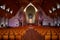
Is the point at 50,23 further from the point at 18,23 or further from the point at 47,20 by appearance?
the point at 18,23

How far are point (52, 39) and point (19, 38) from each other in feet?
3.38

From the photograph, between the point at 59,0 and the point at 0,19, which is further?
the point at 0,19

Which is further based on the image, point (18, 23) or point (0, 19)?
point (18, 23)

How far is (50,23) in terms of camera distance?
34031 mm

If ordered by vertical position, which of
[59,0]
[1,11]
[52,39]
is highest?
[59,0]

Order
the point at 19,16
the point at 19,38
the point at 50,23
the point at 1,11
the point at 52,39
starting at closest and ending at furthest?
1. the point at 52,39
2. the point at 19,38
3. the point at 1,11
4. the point at 50,23
5. the point at 19,16

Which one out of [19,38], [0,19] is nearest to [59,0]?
[0,19]

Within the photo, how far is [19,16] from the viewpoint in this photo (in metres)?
36.7

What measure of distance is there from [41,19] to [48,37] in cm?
3297

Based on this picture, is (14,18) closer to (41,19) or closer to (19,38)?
(41,19)

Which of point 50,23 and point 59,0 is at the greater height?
point 59,0

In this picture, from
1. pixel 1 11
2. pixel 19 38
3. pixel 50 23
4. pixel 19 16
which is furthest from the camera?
pixel 19 16

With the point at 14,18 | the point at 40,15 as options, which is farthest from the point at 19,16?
the point at 40,15

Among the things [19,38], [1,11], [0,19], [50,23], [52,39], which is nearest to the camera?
[52,39]
